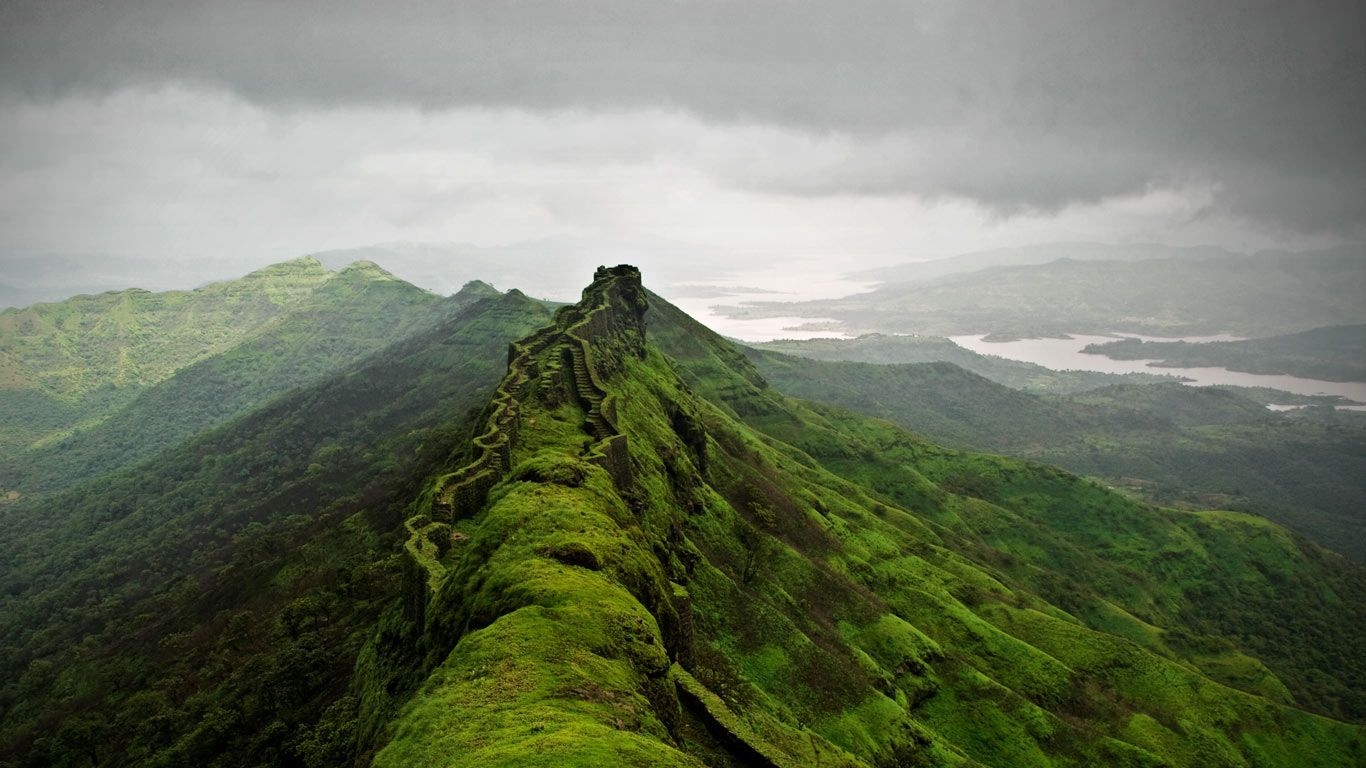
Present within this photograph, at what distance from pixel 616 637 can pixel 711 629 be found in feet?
106

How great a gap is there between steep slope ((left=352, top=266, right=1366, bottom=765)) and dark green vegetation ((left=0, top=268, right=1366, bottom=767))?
0.21 metres

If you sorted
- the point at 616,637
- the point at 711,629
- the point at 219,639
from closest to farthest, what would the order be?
the point at 616,637 < the point at 711,629 < the point at 219,639

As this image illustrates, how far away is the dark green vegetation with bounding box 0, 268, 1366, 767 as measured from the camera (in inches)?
1013

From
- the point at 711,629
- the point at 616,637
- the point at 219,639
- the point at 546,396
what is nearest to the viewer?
Result: the point at 616,637

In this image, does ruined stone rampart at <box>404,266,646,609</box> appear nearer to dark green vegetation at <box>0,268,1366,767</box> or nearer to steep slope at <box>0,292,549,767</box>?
dark green vegetation at <box>0,268,1366,767</box>

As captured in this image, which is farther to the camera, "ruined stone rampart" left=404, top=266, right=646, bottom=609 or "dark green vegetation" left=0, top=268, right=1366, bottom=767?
"ruined stone rampart" left=404, top=266, right=646, bottom=609

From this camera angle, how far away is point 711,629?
56.2 metres

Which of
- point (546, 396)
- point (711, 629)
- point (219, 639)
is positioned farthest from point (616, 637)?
point (219, 639)

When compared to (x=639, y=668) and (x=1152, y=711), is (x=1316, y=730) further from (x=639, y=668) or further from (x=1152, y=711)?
(x=639, y=668)

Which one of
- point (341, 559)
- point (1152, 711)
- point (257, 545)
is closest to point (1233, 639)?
point (1152, 711)

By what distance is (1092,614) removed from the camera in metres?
146

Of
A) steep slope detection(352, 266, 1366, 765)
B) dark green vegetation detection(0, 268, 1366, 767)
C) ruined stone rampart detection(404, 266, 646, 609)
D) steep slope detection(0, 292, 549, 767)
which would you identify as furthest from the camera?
steep slope detection(0, 292, 549, 767)

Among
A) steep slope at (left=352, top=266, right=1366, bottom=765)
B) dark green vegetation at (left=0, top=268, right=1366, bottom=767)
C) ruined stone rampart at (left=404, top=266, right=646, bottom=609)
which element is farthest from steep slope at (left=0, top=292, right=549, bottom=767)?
steep slope at (left=352, top=266, right=1366, bottom=765)

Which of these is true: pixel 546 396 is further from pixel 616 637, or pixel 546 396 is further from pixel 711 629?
pixel 616 637
